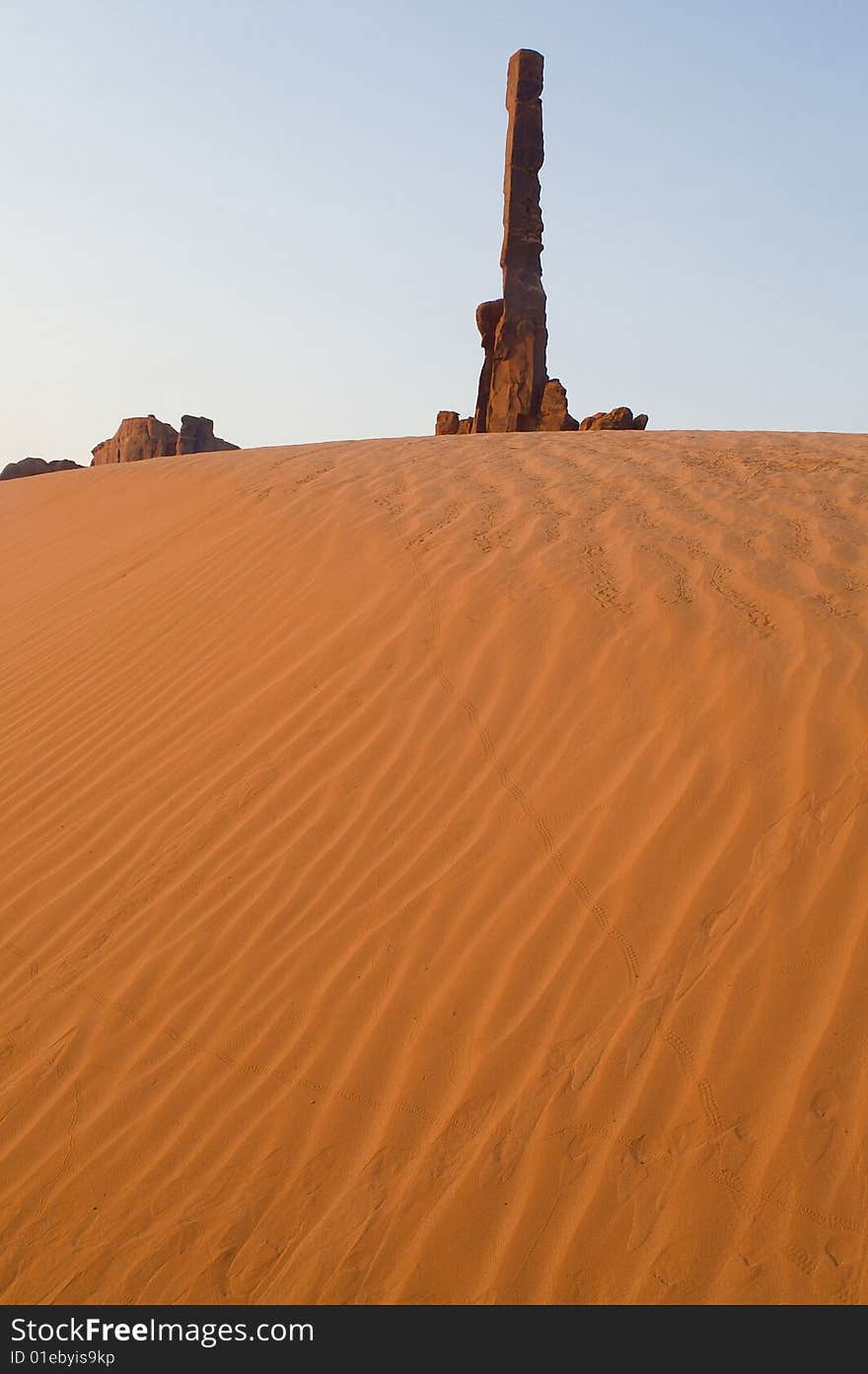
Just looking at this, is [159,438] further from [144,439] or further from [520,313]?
[520,313]

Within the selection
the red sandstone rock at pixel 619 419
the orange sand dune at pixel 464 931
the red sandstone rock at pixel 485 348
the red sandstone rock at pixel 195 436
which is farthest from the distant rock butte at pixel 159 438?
the orange sand dune at pixel 464 931

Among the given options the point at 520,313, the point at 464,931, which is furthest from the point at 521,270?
the point at 464,931

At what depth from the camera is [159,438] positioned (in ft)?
96.6

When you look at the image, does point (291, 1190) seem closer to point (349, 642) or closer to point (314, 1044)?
point (314, 1044)

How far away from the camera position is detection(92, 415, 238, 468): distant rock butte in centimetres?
2936

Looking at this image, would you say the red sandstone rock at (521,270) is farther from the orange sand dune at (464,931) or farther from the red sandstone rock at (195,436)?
the orange sand dune at (464,931)

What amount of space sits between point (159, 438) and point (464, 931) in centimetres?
2810

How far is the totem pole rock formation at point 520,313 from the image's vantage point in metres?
20.5

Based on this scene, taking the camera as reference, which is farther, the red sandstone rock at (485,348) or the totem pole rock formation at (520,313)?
the red sandstone rock at (485,348)

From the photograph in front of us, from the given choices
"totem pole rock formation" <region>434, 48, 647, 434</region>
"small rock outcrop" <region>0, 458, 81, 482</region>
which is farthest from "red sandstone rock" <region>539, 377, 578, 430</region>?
"small rock outcrop" <region>0, 458, 81, 482</region>

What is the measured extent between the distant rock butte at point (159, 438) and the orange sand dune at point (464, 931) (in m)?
24.5

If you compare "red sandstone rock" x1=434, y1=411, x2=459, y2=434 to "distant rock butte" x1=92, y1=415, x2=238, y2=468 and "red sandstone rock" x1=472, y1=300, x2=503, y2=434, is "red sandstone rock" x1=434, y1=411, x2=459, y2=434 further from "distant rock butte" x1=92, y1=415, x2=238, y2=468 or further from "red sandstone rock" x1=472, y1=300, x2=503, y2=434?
"distant rock butte" x1=92, y1=415, x2=238, y2=468

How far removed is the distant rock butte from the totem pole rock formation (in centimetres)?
1072
